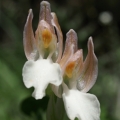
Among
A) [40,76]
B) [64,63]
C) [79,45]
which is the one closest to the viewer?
[40,76]

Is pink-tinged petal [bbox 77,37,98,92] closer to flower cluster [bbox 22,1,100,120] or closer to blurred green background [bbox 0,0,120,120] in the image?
flower cluster [bbox 22,1,100,120]

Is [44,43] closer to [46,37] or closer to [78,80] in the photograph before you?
[46,37]

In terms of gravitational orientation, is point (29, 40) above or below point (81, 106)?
above

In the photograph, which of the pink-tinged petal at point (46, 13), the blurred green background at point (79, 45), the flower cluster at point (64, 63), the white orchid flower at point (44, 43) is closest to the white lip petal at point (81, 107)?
the flower cluster at point (64, 63)

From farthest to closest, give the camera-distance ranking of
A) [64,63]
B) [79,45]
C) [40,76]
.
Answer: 1. [79,45]
2. [64,63]
3. [40,76]

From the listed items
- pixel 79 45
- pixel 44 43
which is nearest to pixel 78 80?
pixel 44 43

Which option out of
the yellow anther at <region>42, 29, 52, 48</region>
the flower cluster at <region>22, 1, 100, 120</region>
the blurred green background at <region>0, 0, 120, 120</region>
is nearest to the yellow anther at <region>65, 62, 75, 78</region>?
the flower cluster at <region>22, 1, 100, 120</region>

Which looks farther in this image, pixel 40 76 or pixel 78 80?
pixel 78 80

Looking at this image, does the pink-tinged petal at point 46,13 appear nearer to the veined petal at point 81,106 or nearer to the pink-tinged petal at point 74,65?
the pink-tinged petal at point 74,65
